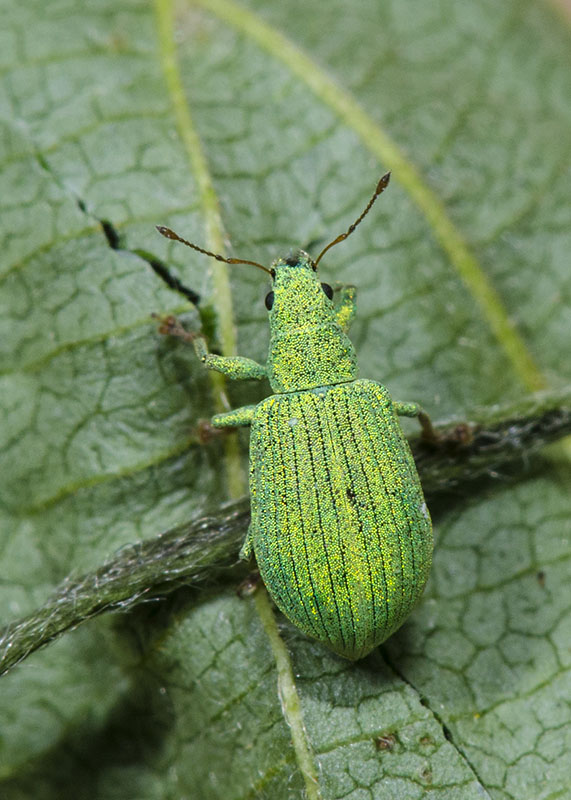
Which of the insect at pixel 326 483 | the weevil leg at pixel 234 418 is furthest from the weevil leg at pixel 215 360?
the weevil leg at pixel 234 418

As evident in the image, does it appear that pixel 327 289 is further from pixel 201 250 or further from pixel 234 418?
pixel 234 418

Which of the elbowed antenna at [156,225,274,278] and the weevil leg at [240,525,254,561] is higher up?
the elbowed antenna at [156,225,274,278]

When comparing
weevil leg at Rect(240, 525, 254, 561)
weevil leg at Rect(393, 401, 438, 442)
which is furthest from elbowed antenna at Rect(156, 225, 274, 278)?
weevil leg at Rect(240, 525, 254, 561)

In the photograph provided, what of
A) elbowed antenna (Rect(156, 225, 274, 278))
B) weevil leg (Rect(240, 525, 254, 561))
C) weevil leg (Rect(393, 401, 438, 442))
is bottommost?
weevil leg (Rect(240, 525, 254, 561))

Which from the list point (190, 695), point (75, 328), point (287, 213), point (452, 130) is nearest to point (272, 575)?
point (190, 695)

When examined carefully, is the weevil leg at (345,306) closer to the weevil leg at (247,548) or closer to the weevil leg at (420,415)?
the weevil leg at (420,415)

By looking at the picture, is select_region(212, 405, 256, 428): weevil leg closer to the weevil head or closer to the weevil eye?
the weevil head

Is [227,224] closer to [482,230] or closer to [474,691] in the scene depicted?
[482,230]
